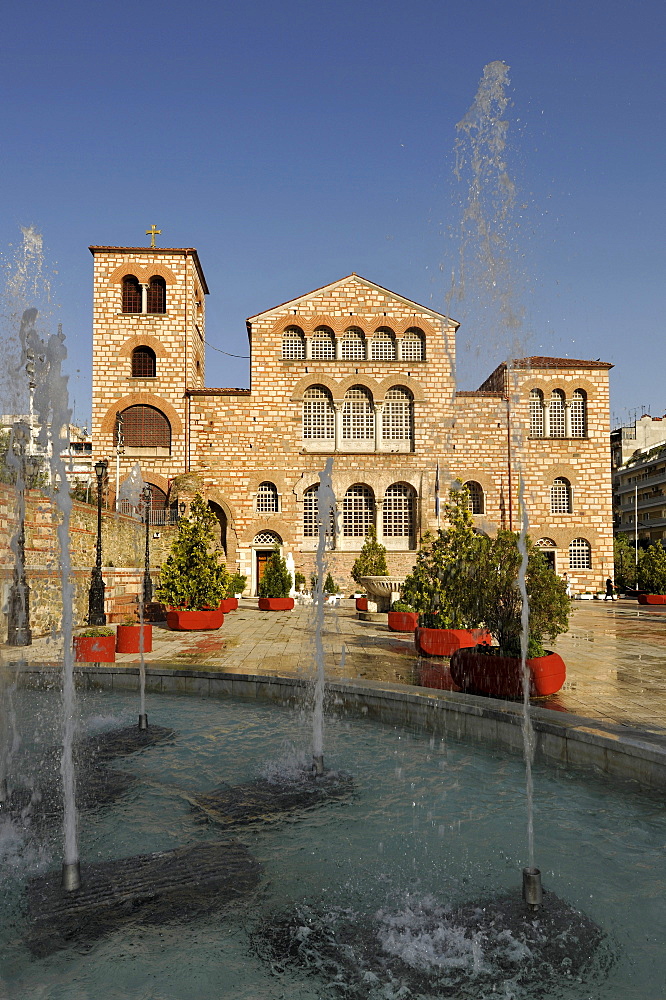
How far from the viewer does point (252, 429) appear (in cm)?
2847

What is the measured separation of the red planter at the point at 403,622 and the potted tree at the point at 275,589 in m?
6.66

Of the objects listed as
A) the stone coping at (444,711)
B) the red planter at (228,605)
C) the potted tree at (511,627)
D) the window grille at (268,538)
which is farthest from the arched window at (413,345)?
the stone coping at (444,711)

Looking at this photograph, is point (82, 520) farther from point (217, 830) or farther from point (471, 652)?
point (217, 830)

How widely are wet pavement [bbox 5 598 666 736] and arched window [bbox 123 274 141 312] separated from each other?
16.0 m

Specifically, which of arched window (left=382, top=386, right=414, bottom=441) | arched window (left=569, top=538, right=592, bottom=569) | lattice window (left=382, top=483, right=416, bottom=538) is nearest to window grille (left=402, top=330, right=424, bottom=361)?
arched window (left=382, top=386, right=414, bottom=441)

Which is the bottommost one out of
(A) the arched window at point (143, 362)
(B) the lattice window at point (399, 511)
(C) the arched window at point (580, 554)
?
(C) the arched window at point (580, 554)

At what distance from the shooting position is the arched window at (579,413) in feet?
101

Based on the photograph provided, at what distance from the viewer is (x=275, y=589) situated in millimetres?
21531

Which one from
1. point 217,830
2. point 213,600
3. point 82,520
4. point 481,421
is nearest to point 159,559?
point 82,520

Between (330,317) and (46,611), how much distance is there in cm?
1953

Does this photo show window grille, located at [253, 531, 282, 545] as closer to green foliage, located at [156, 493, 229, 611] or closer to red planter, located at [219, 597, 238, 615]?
red planter, located at [219, 597, 238, 615]

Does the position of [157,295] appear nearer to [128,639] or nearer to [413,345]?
[413,345]

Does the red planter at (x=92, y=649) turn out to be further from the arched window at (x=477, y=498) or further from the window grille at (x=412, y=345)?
the window grille at (x=412, y=345)

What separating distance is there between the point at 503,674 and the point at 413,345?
24789 mm
